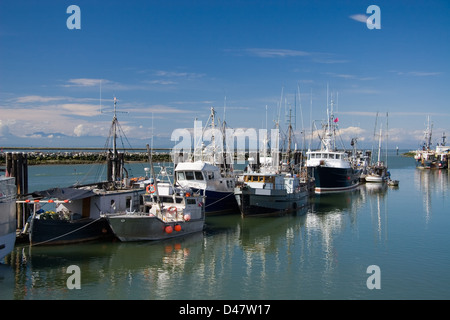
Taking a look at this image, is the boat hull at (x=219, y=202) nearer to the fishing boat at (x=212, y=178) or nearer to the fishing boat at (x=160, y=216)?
the fishing boat at (x=212, y=178)

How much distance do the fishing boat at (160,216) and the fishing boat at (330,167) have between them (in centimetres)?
3395

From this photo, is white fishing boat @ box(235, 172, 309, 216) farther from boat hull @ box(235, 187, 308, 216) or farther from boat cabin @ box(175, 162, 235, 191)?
boat cabin @ box(175, 162, 235, 191)

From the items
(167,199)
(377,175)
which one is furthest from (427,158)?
(167,199)

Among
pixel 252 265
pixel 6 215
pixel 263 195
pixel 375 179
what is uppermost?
pixel 6 215

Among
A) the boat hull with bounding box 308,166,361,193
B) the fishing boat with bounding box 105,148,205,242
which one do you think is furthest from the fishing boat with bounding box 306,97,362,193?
the fishing boat with bounding box 105,148,205,242

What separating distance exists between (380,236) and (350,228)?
3.59 m

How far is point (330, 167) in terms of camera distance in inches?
2352

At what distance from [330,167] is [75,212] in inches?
1650

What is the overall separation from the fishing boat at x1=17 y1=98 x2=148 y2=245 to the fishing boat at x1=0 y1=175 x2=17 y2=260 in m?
2.53

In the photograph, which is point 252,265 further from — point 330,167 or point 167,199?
point 330,167

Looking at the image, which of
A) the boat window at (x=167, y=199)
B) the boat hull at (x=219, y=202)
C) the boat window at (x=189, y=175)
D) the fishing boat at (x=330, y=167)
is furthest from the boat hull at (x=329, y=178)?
the boat window at (x=167, y=199)

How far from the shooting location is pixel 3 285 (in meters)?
18.6
